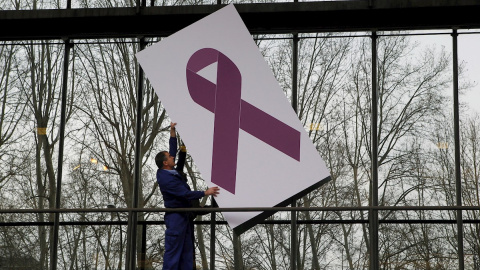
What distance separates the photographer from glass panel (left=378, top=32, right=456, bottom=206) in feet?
38.0

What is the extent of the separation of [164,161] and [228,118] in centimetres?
84

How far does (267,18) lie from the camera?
39.7 feet

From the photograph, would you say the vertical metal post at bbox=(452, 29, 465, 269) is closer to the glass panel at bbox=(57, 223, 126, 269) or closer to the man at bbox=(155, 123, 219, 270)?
the man at bbox=(155, 123, 219, 270)

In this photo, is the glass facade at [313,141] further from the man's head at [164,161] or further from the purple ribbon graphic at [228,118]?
the purple ribbon graphic at [228,118]

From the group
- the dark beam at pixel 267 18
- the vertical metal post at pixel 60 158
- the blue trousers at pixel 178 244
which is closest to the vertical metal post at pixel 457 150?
the dark beam at pixel 267 18

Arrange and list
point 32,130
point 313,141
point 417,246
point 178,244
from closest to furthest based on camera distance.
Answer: point 178,244
point 417,246
point 313,141
point 32,130

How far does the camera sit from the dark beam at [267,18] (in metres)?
11.9

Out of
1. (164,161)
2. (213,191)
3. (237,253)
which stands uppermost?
(164,161)

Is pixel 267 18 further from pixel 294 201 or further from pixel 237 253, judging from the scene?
pixel 237 253

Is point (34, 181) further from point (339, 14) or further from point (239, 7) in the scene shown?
point (339, 14)

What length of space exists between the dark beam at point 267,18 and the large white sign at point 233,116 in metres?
1.17

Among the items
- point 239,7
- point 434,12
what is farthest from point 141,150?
point 434,12

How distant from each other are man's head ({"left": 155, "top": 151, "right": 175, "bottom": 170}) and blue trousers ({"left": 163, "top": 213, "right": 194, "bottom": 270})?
1.85 ft

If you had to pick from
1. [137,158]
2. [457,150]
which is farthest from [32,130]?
[457,150]
